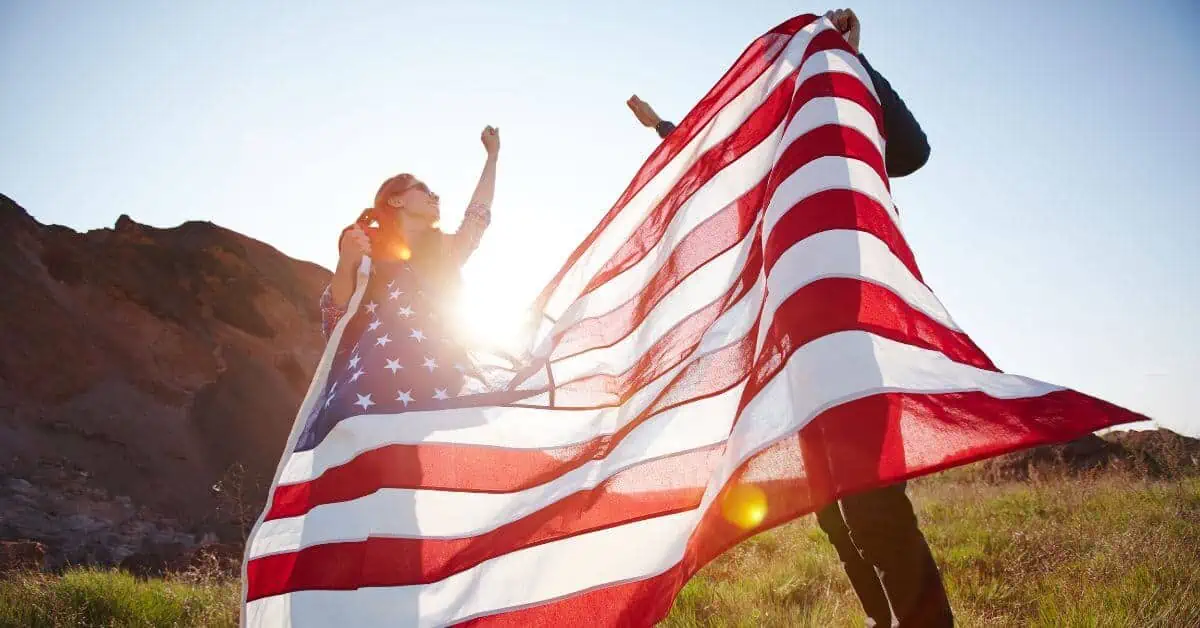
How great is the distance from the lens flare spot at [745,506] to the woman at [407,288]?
168 centimetres

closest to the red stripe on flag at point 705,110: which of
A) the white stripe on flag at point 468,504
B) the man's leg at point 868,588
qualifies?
the white stripe on flag at point 468,504

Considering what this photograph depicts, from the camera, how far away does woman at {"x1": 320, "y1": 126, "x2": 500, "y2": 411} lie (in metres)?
3.07

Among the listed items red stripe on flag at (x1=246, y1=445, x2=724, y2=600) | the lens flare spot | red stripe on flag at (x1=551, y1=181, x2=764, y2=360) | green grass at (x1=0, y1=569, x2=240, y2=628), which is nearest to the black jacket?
red stripe on flag at (x1=551, y1=181, x2=764, y2=360)

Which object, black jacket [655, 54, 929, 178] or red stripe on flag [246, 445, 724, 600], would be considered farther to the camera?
black jacket [655, 54, 929, 178]

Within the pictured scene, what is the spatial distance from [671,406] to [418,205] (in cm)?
222

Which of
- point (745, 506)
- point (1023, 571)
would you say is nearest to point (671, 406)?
point (745, 506)

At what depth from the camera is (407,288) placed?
344 cm

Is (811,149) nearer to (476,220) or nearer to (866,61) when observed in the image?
(866,61)

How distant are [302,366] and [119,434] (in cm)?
688

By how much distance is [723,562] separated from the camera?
14.3ft

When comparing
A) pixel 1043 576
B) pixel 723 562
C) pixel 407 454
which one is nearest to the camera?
pixel 407 454

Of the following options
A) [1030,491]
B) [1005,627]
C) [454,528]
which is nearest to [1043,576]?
[1005,627]

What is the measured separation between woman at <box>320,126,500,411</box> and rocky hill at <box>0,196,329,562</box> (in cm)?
1318

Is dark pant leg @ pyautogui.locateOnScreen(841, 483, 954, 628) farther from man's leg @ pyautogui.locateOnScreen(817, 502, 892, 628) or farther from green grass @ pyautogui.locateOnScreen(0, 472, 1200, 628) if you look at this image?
green grass @ pyautogui.locateOnScreen(0, 472, 1200, 628)
